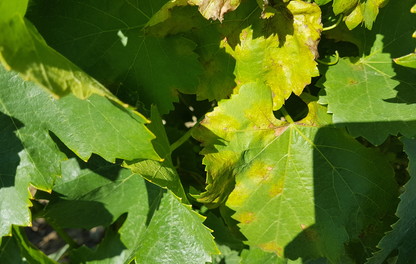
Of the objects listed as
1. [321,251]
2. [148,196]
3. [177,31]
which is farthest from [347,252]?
[177,31]

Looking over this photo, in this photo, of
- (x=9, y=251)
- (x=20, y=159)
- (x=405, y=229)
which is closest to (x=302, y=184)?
(x=405, y=229)

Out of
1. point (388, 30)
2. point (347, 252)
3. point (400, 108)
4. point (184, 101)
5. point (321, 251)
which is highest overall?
point (388, 30)

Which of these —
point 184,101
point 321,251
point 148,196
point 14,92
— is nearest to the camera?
point 14,92

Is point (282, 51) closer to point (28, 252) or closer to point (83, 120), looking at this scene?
point (83, 120)

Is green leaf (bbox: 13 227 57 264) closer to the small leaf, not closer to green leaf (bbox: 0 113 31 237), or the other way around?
green leaf (bbox: 0 113 31 237)

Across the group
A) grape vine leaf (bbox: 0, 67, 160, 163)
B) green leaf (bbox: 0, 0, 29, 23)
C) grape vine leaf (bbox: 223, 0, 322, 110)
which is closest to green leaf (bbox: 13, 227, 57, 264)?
grape vine leaf (bbox: 0, 67, 160, 163)

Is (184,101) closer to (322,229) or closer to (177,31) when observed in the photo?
(177,31)
